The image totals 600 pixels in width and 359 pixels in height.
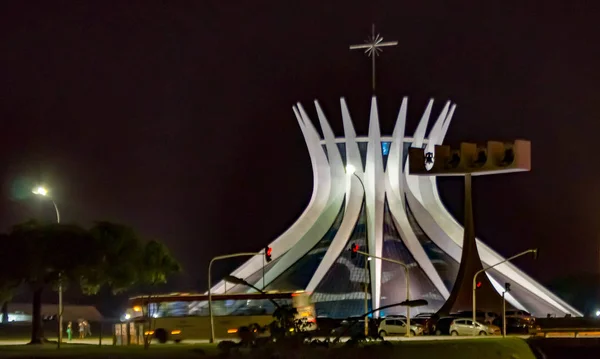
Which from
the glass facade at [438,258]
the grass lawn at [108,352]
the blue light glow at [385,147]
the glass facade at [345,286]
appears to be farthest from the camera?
the blue light glow at [385,147]

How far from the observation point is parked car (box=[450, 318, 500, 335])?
42.2 metres

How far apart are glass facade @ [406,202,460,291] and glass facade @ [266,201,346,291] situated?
497 centimetres

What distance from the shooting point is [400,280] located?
60.6 meters

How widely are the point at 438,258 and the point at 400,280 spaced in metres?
3.02

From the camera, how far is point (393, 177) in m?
65.1

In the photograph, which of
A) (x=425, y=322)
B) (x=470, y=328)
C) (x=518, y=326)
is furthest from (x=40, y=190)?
(x=518, y=326)

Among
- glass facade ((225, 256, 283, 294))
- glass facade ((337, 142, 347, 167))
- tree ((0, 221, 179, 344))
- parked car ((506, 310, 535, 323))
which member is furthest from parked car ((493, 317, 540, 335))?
glass facade ((337, 142, 347, 167))

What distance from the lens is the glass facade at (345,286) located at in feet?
190

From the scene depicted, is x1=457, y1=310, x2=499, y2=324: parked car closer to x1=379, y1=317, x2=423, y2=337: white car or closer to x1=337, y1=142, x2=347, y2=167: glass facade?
x1=379, y1=317, x2=423, y2=337: white car

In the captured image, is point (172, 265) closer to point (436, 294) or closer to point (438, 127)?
point (436, 294)

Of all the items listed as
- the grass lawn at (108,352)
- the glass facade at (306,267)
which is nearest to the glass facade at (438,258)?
the glass facade at (306,267)

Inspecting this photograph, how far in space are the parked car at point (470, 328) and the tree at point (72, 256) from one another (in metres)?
14.3

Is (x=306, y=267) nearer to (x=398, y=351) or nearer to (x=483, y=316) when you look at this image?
(x=483, y=316)

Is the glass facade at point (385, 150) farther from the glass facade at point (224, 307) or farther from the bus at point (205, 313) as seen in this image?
the glass facade at point (224, 307)
